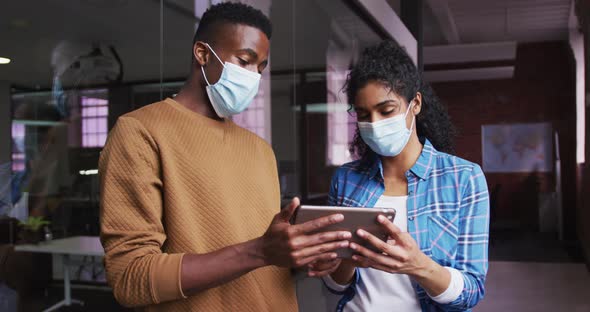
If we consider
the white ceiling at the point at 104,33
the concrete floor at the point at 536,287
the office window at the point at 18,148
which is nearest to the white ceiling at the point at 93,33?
the white ceiling at the point at 104,33

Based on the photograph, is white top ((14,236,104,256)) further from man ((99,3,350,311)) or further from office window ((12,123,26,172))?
man ((99,3,350,311))

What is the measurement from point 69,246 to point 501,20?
8.33 meters

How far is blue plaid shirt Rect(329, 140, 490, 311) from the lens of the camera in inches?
55.1

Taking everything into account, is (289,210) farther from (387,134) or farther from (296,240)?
(387,134)

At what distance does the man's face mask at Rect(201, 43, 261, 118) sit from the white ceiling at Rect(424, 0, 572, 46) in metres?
7.01

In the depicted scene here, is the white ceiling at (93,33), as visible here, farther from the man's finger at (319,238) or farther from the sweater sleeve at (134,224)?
the man's finger at (319,238)

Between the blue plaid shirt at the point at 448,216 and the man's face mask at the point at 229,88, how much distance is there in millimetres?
434

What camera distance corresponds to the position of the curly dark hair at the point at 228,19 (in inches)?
55.6

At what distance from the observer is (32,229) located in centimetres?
213

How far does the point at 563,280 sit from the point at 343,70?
3798 mm

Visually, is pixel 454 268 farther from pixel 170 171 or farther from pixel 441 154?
pixel 170 171

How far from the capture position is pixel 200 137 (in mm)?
1324

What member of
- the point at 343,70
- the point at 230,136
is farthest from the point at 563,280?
the point at 230,136

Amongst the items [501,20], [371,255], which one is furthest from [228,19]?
[501,20]
